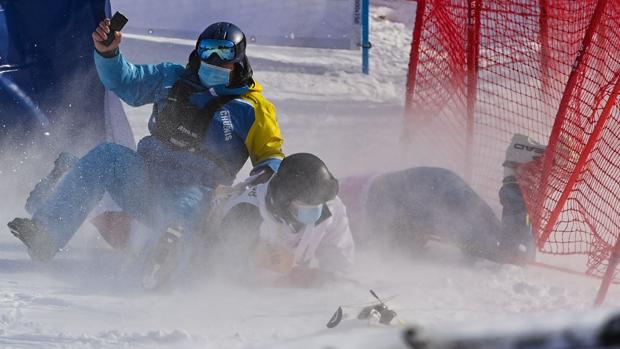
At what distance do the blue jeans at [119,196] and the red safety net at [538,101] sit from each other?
1952 mm

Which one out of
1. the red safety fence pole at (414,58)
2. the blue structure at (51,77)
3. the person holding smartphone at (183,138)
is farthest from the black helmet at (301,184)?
the red safety fence pole at (414,58)

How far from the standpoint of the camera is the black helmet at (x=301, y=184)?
4188 mm

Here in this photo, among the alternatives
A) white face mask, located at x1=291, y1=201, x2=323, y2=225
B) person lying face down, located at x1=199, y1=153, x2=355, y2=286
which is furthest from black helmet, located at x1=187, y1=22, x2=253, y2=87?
white face mask, located at x1=291, y1=201, x2=323, y2=225

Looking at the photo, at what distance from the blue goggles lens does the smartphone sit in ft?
1.32

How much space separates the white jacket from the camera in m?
4.38

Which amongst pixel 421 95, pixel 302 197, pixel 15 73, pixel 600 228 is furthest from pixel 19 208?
A: pixel 600 228

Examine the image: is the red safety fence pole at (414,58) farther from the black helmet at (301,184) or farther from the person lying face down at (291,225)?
the black helmet at (301,184)

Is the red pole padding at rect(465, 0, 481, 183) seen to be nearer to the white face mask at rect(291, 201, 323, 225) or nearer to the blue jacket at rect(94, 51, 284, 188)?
the blue jacket at rect(94, 51, 284, 188)

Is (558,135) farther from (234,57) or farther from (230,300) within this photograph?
(230,300)

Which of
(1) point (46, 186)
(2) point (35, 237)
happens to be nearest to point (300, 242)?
(2) point (35, 237)

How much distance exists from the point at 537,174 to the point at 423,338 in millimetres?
4185

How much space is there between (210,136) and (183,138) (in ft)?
0.45

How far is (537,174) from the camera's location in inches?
212

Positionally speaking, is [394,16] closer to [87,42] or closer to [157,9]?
[157,9]
